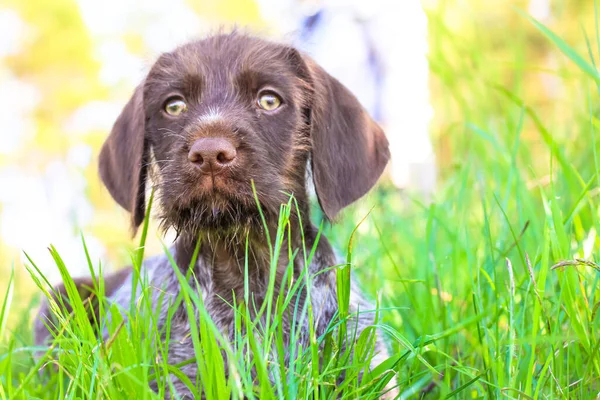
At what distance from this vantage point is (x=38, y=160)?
2267cm

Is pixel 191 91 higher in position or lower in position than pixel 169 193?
higher

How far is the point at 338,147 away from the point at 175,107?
720 mm

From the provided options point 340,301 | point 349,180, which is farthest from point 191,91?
point 340,301

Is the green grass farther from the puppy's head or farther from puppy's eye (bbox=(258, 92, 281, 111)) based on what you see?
puppy's eye (bbox=(258, 92, 281, 111))

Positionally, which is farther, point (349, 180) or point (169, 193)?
point (349, 180)

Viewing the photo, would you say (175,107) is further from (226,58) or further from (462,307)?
(462,307)

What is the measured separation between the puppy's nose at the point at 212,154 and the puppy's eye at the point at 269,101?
1.46 ft

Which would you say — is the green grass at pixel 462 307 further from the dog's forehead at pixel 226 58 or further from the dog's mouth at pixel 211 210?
the dog's forehead at pixel 226 58

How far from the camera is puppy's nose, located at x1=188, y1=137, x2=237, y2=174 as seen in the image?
2248 millimetres

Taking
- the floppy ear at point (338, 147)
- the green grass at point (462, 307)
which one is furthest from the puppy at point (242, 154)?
the green grass at point (462, 307)

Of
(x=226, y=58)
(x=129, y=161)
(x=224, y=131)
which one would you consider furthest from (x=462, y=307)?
(x=129, y=161)

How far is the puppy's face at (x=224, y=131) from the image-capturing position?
91.9 inches

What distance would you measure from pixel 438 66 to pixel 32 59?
23.5 m

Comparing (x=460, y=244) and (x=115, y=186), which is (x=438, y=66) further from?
(x=115, y=186)
